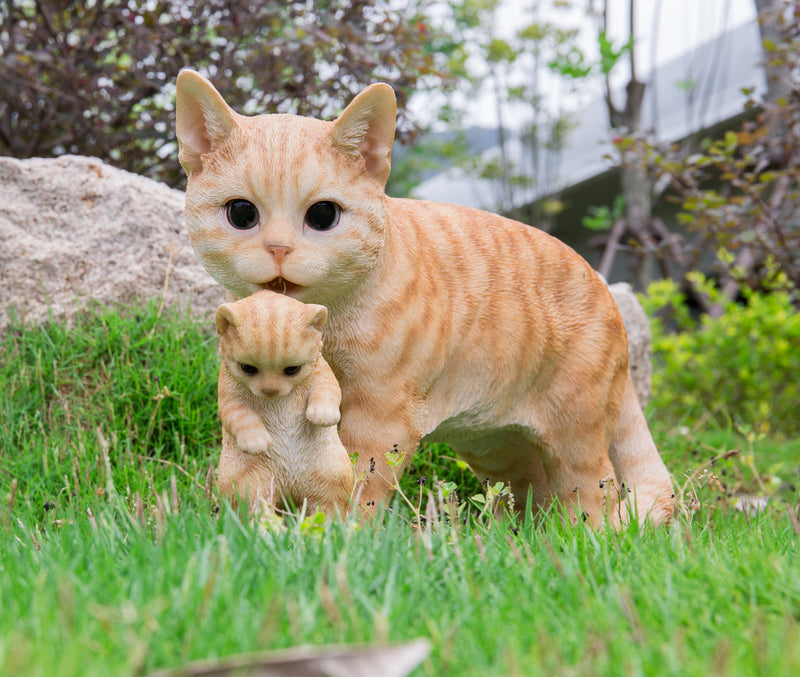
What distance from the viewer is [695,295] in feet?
28.1

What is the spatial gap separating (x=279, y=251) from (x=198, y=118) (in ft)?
1.37

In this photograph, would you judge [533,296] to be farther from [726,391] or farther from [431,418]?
[726,391]

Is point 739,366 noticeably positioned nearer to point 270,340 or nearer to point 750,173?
point 750,173

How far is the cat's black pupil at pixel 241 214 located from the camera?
6.15 ft

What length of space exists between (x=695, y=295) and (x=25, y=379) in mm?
7094

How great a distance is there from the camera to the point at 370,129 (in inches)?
76.5

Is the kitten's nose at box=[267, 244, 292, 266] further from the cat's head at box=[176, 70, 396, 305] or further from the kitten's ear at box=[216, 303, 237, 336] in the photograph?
the kitten's ear at box=[216, 303, 237, 336]

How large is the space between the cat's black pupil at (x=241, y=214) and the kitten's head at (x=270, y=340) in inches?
7.8

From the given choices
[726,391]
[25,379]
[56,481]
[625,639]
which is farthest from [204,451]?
[726,391]

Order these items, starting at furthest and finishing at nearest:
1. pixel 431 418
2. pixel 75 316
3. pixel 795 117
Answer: pixel 795 117, pixel 75 316, pixel 431 418

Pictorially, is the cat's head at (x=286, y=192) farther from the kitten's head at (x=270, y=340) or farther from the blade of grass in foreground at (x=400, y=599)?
the blade of grass in foreground at (x=400, y=599)

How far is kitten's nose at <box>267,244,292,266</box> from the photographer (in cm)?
180

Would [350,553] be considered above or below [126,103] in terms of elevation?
below

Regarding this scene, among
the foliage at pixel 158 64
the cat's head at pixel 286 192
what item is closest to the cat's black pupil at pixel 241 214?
the cat's head at pixel 286 192
